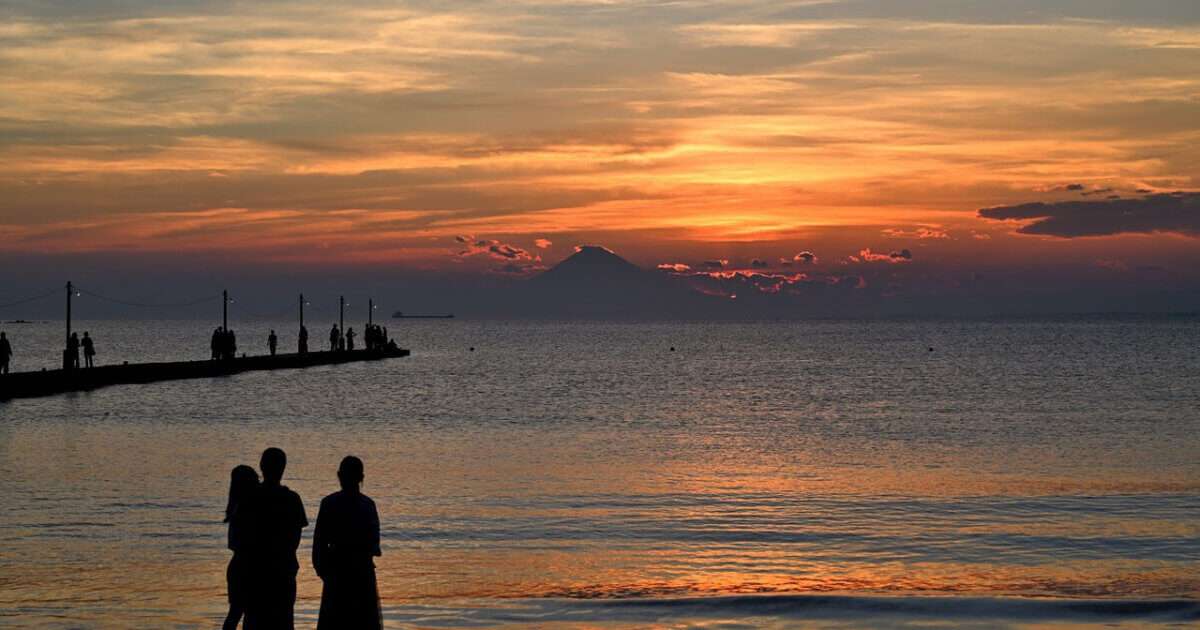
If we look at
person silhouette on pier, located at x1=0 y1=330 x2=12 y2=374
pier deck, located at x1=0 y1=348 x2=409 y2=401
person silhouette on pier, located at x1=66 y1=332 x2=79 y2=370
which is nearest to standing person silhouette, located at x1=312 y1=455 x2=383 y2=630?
pier deck, located at x1=0 y1=348 x2=409 y2=401

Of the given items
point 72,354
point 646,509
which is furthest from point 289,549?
point 72,354

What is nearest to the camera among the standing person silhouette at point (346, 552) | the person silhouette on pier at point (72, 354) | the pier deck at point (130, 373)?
the standing person silhouette at point (346, 552)

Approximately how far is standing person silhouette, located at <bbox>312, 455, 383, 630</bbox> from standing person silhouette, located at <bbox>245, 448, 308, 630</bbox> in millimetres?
349

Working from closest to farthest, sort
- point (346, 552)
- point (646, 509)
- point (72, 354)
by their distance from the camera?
point (346, 552) < point (646, 509) < point (72, 354)

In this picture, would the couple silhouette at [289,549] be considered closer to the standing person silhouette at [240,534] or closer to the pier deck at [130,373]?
the standing person silhouette at [240,534]

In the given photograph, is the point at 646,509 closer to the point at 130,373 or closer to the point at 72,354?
the point at 72,354

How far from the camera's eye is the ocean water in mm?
13148

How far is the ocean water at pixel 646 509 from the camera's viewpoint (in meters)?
13.1

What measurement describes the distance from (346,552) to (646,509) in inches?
466

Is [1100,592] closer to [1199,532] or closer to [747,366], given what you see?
[1199,532]

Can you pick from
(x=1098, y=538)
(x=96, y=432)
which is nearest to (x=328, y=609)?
(x=1098, y=538)

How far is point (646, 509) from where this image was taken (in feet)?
67.4

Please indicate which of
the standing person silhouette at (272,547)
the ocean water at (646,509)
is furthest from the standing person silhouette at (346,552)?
the ocean water at (646,509)

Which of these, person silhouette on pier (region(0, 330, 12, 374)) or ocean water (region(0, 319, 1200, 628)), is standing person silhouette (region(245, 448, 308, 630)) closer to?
ocean water (region(0, 319, 1200, 628))
